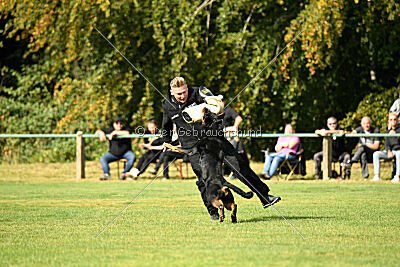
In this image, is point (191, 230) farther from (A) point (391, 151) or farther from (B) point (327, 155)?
(B) point (327, 155)

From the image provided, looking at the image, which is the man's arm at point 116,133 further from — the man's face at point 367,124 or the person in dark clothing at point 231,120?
the man's face at point 367,124

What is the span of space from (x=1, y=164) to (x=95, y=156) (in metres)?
3.50

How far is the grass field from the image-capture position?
642cm

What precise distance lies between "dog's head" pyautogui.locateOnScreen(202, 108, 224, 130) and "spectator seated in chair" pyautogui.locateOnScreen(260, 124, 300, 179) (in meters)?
9.30

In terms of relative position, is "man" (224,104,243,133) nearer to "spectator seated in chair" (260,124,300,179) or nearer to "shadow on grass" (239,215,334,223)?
"spectator seated in chair" (260,124,300,179)

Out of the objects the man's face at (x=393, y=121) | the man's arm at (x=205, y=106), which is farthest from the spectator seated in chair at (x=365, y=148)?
the man's arm at (x=205, y=106)

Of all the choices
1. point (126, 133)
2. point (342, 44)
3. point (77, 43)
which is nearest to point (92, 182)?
point (126, 133)

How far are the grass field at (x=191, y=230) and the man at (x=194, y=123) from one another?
45 centimetres

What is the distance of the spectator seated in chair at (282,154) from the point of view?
1803 centimetres

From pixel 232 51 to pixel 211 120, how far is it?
1295 centimetres

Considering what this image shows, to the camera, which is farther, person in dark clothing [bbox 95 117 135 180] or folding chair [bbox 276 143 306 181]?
person in dark clothing [bbox 95 117 135 180]

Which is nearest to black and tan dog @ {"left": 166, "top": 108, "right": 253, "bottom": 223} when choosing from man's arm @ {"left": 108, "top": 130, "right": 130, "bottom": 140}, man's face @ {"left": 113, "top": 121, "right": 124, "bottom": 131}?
man's arm @ {"left": 108, "top": 130, "right": 130, "bottom": 140}

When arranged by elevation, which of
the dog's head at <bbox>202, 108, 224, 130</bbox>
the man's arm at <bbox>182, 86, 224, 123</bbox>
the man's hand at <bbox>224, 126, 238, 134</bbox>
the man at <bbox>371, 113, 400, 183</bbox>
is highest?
the man's arm at <bbox>182, 86, 224, 123</bbox>

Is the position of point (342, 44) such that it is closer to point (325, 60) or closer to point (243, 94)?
point (325, 60)
